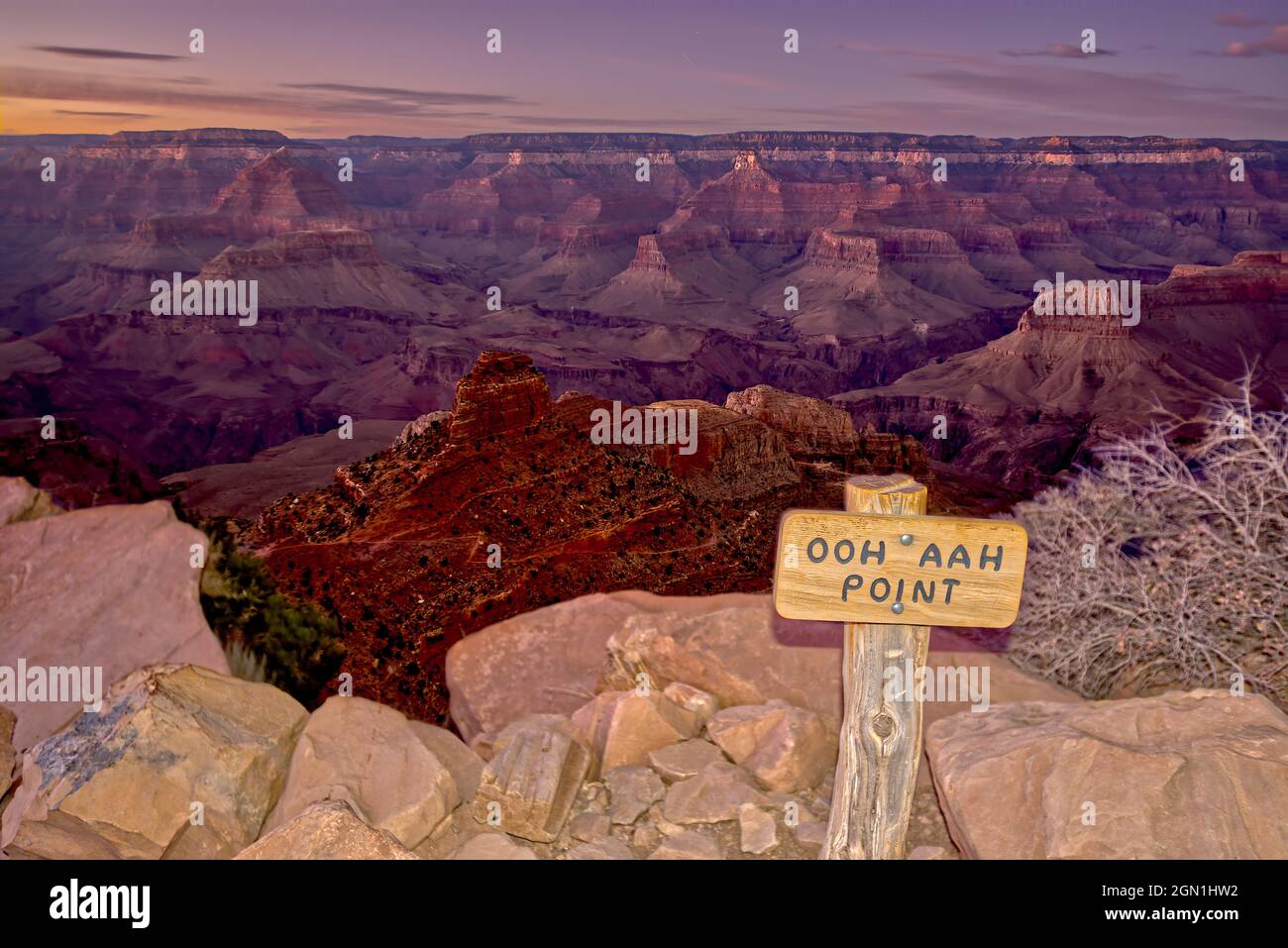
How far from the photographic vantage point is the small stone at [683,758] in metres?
7.08

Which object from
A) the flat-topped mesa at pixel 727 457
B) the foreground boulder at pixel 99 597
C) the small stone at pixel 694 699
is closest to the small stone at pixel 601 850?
the small stone at pixel 694 699

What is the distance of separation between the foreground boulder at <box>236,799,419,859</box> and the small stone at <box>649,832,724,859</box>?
1.68 metres

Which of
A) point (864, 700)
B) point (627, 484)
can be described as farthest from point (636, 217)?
point (864, 700)

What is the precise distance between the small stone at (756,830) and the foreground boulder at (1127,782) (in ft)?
3.80

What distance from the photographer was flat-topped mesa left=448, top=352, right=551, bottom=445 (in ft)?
51.7

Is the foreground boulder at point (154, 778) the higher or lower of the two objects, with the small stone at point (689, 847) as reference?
higher

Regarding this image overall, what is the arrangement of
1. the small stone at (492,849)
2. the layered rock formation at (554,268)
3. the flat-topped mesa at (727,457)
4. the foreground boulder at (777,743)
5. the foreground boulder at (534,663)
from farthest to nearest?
1. the layered rock formation at (554,268)
2. the flat-topped mesa at (727,457)
3. the foreground boulder at (534,663)
4. the foreground boulder at (777,743)
5. the small stone at (492,849)

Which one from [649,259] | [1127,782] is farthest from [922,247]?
[1127,782]

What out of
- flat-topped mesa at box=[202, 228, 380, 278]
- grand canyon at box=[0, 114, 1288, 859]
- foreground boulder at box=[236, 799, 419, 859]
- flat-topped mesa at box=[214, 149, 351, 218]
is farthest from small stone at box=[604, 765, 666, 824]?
flat-topped mesa at box=[214, 149, 351, 218]

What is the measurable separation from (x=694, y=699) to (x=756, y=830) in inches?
66.7

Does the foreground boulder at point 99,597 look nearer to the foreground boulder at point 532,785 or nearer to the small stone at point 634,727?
the foreground boulder at point 532,785

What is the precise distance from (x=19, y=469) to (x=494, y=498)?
8089 mm

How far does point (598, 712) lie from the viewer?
790 cm

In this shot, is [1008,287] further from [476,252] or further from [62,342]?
[62,342]
